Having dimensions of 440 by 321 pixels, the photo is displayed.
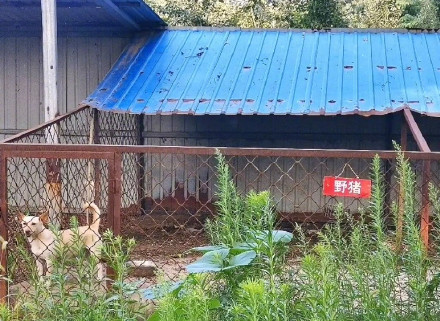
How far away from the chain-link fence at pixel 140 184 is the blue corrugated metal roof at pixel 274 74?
1.97ft

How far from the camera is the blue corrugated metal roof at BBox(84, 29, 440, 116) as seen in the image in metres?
6.76

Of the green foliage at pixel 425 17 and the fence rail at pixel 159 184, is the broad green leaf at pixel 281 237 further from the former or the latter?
the green foliage at pixel 425 17

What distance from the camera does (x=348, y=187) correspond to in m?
2.83

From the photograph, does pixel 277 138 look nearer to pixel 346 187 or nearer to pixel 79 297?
pixel 346 187

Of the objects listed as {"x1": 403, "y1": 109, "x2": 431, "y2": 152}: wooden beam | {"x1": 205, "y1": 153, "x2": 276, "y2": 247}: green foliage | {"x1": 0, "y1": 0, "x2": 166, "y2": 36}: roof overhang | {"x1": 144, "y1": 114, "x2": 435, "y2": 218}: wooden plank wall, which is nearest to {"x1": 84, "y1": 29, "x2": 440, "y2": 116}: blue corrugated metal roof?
{"x1": 403, "y1": 109, "x2": 431, "y2": 152}: wooden beam

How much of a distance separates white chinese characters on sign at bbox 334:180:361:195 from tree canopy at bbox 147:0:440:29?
458 inches

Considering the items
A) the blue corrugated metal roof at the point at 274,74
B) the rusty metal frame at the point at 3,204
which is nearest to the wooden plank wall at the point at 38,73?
the blue corrugated metal roof at the point at 274,74

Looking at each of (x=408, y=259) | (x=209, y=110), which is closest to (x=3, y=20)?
(x=209, y=110)

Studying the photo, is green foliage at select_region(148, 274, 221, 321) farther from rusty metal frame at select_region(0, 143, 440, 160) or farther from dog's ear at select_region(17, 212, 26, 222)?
dog's ear at select_region(17, 212, 26, 222)

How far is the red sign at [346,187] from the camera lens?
281 centimetres

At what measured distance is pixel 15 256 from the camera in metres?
3.13

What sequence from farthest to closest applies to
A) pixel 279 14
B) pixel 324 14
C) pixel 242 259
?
pixel 279 14
pixel 324 14
pixel 242 259

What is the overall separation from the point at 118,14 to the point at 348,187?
5384mm

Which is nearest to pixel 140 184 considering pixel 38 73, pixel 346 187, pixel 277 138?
pixel 277 138
